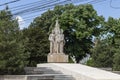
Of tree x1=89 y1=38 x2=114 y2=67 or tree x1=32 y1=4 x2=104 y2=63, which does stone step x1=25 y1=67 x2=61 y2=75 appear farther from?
tree x1=32 y1=4 x2=104 y2=63

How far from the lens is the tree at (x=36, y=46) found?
40344 millimetres

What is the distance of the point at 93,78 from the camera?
961 inches

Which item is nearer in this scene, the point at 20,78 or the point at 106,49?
the point at 20,78

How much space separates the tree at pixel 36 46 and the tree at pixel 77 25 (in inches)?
415

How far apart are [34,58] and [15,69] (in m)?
16.8

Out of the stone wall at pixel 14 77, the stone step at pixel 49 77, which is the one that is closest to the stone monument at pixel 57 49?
the stone step at pixel 49 77

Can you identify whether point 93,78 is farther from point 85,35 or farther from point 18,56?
point 85,35

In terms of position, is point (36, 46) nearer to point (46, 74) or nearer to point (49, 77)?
point (46, 74)

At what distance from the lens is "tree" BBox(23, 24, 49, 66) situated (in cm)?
4034

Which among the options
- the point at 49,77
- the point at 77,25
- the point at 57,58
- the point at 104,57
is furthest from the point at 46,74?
the point at 77,25

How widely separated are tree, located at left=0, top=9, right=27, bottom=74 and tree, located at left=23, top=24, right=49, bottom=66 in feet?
47.0

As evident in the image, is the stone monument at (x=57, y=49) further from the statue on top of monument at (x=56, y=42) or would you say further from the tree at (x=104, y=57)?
the tree at (x=104, y=57)

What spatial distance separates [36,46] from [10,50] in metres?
16.7

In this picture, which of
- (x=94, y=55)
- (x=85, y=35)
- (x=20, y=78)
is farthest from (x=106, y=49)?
(x=20, y=78)
